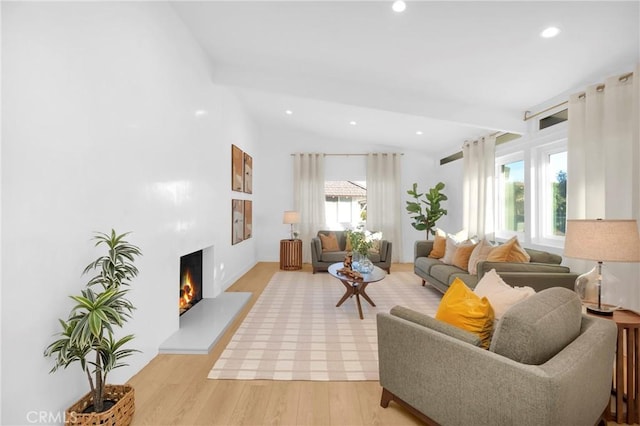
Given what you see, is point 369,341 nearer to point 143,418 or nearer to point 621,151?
point 143,418

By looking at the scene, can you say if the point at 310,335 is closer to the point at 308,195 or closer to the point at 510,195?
the point at 510,195

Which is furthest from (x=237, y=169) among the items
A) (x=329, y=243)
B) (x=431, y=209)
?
(x=431, y=209)

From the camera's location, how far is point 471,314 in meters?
1.80

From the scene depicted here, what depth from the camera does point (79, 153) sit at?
194cm

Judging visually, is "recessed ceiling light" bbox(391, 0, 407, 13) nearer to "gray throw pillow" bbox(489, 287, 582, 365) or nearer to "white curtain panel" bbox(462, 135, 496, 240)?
"gray throw pillow" bbox(489, 287, 582, 365)

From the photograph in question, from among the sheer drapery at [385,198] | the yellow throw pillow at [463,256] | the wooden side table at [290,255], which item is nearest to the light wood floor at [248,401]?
the yellow throw pillow at [463,256]

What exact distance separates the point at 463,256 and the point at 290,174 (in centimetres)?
440

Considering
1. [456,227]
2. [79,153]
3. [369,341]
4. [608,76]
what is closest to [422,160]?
[456,227]

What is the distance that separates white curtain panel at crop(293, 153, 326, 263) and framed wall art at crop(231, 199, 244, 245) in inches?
67.7

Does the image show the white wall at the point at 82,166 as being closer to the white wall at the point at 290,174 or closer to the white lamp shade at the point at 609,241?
the white lamp shade at the point at 609,241

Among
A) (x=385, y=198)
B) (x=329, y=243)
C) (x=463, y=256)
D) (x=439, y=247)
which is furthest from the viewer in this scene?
(x=385, y=198)

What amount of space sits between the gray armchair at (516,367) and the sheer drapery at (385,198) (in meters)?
5.47

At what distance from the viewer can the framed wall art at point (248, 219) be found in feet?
20.4

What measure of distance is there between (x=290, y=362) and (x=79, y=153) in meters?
2.16
